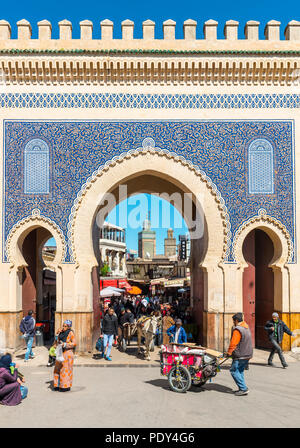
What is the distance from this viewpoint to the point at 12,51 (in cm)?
925

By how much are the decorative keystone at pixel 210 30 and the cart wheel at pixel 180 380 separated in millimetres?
6356

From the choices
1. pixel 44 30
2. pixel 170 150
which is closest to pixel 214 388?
pixel 170 150

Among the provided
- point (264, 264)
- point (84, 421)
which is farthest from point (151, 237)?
point (84, 421)

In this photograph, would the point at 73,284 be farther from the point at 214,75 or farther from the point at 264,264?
the point at 214,75

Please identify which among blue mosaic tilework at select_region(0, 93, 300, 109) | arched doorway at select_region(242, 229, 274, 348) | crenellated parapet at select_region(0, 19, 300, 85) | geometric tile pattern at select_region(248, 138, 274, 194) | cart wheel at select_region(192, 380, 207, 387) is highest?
crenellated parapet at select_region(0, 19, 300, 85)

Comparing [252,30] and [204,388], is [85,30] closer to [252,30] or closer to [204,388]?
[252,30]

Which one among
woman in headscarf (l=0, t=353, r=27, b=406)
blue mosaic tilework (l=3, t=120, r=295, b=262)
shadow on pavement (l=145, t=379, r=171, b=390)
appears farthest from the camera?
blue mosaic tilework (l=3, t=120, r=295, b=262)

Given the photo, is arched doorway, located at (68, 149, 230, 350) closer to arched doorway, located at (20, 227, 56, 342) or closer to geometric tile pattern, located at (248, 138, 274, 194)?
geometric tile pattern, located at (248, 138, 274, 194)

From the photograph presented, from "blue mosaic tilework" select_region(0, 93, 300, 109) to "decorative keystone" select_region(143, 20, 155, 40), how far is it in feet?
3.67

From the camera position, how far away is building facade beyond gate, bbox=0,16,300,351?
30.2 ft

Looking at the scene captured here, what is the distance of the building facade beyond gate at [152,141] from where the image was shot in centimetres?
922

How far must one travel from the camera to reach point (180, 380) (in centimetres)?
629

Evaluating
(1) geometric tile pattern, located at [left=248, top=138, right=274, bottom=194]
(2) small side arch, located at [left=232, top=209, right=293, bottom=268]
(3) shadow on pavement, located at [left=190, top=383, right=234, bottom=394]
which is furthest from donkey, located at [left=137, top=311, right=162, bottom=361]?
(1) geometric tile pattern, located at [left=248, top=138, right=274, bottom=194]
